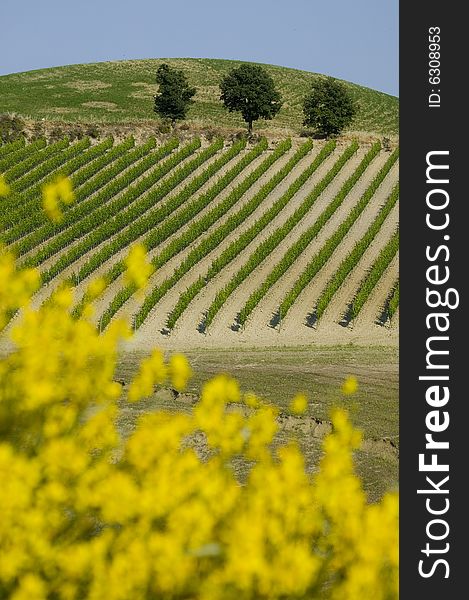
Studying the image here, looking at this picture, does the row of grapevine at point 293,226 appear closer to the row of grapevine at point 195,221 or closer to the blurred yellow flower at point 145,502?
the row of grapevine at point 195,221

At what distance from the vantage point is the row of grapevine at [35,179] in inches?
1117

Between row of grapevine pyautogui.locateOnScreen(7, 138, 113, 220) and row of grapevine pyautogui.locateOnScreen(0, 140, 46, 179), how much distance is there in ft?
5.11

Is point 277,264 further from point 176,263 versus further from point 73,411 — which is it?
point 73,411

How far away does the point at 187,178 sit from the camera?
3322 cm

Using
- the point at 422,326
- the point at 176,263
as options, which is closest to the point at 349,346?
the point at 176,263

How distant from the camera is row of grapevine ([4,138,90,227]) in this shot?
28369mm

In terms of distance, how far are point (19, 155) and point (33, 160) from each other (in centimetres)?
116

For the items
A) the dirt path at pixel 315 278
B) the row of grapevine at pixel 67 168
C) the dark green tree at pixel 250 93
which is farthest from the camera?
the dark green tree at pixel 250 93

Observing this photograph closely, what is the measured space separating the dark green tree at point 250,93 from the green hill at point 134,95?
13467 millimetres

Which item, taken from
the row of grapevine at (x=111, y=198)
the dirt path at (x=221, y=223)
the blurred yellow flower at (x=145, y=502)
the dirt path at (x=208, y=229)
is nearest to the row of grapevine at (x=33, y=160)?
the row of grapevine at (x=111, y=198)

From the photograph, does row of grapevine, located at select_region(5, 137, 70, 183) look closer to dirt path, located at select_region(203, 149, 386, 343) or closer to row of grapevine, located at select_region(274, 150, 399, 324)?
dirt path, located at select_region(203, 149, 386, 343)

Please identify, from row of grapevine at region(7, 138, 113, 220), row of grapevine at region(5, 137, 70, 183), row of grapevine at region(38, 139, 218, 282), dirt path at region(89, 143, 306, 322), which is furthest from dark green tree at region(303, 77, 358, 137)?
row of grapevine at region(5, 137, 70, 183)

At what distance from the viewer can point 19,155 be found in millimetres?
34250

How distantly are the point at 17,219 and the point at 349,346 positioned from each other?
14.0 metres
